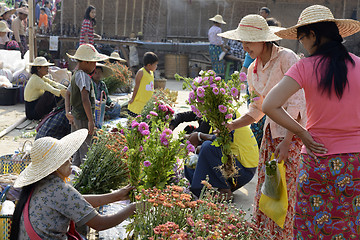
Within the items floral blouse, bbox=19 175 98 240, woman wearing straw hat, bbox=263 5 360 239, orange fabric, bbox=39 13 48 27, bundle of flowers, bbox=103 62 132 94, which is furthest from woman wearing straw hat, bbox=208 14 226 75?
floral blouse, bbox=19 175 98 240

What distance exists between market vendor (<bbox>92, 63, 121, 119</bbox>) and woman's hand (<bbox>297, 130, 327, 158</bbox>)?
12.5 ft

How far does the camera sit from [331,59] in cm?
265

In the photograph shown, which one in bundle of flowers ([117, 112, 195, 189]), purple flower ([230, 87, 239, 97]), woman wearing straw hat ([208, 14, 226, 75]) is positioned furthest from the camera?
woman wearing straw hat ([208, 14, 226, 75])

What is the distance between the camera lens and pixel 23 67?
11.3 m

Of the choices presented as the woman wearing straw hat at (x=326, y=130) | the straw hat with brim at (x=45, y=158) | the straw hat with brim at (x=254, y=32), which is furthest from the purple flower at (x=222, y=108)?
the straw hat with brim at (x=45, y=158)

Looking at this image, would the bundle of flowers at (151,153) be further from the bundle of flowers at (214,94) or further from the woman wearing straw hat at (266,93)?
the woman wearing straw hat at (266,93)

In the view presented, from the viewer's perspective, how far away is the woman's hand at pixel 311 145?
2668 millimetres

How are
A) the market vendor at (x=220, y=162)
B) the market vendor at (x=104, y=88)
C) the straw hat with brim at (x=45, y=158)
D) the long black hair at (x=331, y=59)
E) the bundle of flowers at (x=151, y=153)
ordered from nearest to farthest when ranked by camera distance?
the long black hair at (x=331, y=59), the straw hat with brim at (x=45, y=158), the bundle of flowers at (x=151, y=153), the market vendor at (x=220, y=162), the market vendor at (x=104, y=88)

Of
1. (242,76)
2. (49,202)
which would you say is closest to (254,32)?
(242,76)

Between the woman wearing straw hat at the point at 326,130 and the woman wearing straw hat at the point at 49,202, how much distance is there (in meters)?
1.23

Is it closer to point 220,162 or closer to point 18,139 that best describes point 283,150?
point 220,162

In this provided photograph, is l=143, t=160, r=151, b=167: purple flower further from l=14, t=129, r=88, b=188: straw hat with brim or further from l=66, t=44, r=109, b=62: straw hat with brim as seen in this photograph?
l=66, t=44, r=109, b=62: straw hat with brim

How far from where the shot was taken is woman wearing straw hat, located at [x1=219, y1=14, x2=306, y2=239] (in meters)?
3.31

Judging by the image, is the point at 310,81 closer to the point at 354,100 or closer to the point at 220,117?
the point at 354,100
